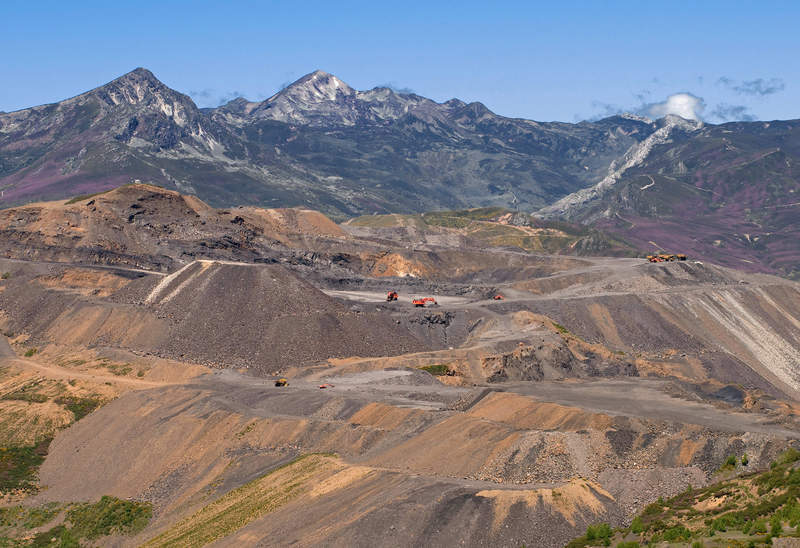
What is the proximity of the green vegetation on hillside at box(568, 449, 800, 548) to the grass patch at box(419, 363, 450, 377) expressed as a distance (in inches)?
1679

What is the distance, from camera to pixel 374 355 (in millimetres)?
90812

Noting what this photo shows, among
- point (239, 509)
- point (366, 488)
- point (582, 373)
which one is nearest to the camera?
point (366, 488)

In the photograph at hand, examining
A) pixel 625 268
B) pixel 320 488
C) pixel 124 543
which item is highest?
pixel 625 268

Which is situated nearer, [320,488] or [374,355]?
[320,488]

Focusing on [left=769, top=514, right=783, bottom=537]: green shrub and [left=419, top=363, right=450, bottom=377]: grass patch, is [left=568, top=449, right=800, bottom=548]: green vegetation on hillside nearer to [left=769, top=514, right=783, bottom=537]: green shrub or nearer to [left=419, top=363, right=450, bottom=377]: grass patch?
[left=769, top=514, right=783, bottom=537]: green shrub

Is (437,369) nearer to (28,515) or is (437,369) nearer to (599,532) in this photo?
(28,515)

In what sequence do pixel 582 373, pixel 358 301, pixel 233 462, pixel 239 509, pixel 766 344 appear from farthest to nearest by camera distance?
pixel 358 301 → pixel 766 344 → pixel 582 373 → pixel 233 462 → pixel 239 509

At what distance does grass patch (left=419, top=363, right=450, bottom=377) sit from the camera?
269 feet

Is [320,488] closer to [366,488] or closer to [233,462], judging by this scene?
[366,488]

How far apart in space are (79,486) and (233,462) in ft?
41.1

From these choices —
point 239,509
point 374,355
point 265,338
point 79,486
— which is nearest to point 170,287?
point 265,338

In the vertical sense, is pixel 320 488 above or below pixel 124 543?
above

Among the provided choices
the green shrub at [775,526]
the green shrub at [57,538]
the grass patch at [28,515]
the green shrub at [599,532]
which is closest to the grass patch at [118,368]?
the grass patch at [28,515]

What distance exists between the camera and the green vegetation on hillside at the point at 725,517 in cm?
3038
